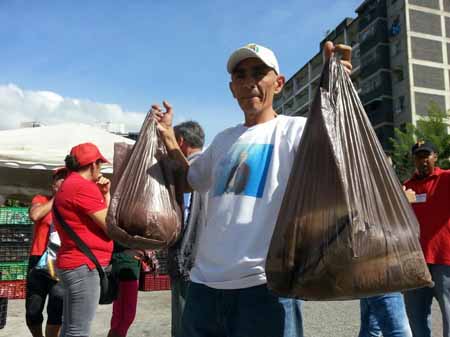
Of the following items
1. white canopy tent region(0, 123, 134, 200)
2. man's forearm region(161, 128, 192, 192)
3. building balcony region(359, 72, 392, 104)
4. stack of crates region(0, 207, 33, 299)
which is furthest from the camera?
building balcony region(359, 72, 392, 104)

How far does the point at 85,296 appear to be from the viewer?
269cm

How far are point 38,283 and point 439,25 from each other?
43551 millimetres

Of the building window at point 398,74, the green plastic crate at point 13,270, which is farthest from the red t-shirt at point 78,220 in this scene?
the building window at point 398,74

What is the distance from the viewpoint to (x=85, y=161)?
9.84 feet

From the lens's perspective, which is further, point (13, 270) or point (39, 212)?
point (13, 270)

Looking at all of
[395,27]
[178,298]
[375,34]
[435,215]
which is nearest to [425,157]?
[435,215]

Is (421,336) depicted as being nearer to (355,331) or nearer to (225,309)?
(355,331)

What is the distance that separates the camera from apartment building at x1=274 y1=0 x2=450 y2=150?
3669 cm

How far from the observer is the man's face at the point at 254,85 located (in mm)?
1721

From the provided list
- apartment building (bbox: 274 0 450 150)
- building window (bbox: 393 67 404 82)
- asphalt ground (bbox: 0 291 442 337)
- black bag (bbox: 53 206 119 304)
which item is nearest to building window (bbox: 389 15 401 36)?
apartment building (bbox: 274 0 450 150)

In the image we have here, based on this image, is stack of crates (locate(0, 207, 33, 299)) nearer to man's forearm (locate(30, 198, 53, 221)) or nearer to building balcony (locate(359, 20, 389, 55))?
man's forearm (locate(30, 198, 53, 221))

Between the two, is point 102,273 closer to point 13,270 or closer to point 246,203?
point 246,203

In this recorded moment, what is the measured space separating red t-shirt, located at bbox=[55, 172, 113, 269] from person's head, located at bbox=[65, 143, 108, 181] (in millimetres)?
146

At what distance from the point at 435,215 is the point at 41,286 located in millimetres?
3354
